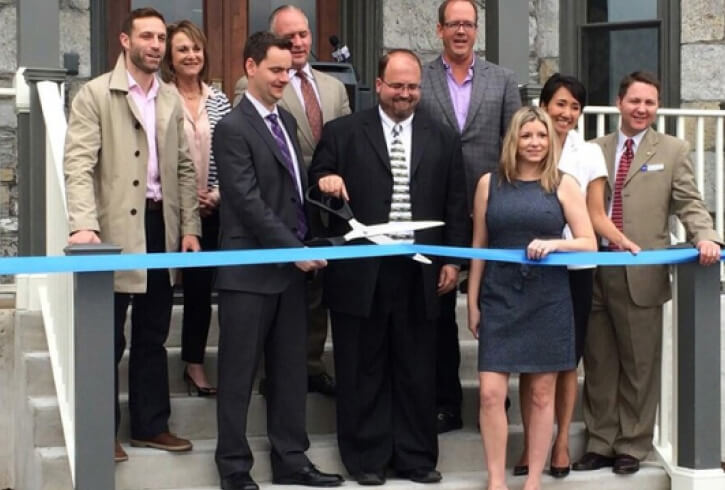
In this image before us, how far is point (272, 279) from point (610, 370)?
5.39 ft

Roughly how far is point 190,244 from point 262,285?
387 mm

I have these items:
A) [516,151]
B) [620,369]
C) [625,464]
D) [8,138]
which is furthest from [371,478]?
[8,138]

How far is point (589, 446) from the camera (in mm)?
6531

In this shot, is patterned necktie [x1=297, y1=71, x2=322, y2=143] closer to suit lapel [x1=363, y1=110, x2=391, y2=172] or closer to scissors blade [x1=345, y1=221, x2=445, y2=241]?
suit lapel [x1=363, y1=110, x2=391, y2=172]

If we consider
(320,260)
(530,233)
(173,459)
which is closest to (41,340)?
(173,459)

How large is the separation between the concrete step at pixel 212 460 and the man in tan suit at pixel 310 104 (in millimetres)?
350

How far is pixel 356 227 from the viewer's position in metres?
5.93

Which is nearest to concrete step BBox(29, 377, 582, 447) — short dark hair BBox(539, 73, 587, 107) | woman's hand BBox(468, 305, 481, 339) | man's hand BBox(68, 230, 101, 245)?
woman's hand BBox(468, 305, 481, 339)

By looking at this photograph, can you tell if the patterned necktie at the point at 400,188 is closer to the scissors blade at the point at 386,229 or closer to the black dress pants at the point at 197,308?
the scissors blade at the point at 386,229

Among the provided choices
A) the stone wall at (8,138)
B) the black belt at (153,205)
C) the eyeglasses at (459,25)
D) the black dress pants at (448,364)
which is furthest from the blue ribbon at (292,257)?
the stone wall at (8,138)

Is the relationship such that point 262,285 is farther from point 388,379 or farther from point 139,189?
point 388,379

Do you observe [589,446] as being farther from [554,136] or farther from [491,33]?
[491,33]

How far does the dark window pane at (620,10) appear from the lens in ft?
30.9

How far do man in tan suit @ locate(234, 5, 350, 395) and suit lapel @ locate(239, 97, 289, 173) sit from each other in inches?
16.5
